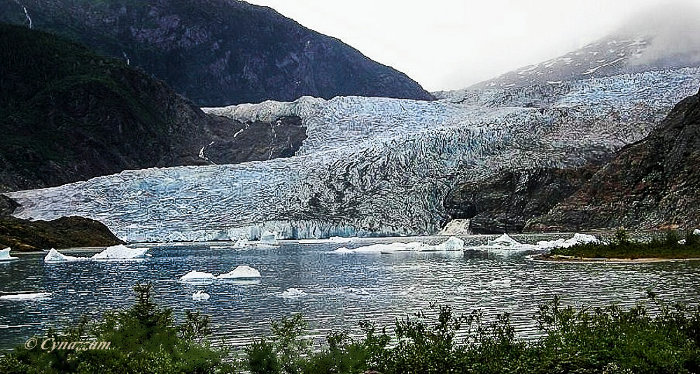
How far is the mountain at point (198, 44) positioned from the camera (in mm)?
183000

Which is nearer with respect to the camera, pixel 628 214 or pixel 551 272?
pixel 551 272

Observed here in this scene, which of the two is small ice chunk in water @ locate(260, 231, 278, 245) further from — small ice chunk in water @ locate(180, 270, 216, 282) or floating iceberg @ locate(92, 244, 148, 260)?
small ice chunk in water @ locate(180, 270, 216, 282)

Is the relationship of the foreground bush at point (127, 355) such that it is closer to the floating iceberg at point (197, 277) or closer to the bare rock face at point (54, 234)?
the floating iceberg at point (197, 277)

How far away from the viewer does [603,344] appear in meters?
8.88

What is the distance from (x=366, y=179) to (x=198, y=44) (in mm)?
128956

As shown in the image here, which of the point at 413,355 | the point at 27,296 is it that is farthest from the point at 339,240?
the point at 413,355

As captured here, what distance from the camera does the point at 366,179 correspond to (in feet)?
239

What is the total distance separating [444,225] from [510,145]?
10731mm

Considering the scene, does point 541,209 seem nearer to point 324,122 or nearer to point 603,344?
point 324,122

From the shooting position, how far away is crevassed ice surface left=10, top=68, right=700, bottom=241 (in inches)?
2648

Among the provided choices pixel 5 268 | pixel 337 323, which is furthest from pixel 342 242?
pixel 337 323

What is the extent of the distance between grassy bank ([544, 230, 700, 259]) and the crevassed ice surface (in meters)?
36.8

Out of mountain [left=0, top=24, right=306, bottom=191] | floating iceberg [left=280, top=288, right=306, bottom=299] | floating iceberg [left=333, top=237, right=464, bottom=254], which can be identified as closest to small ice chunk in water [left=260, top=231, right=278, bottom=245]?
floating iceberg [left=333, top=237, right=464, bottom=254]

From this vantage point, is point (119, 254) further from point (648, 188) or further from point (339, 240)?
point (648, 188)
